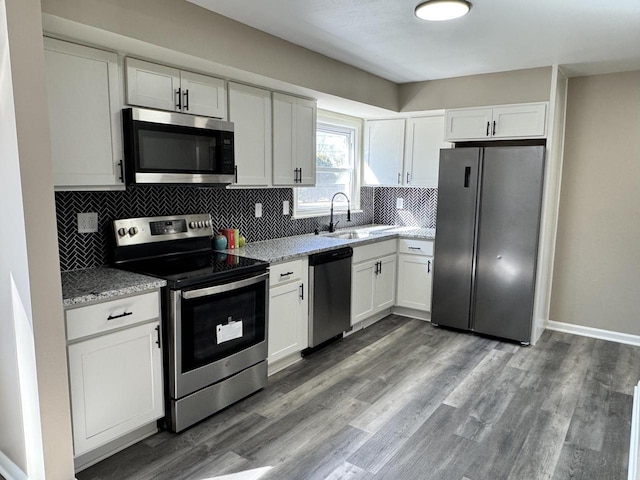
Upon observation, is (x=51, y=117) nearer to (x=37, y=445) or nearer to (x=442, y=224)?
(x=37, y=445)

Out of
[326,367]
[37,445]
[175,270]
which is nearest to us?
[37,445]

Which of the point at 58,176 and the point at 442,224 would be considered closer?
the point at 58,176

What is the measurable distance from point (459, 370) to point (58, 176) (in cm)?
293

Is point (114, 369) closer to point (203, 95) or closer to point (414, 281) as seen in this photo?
point (203, 95)

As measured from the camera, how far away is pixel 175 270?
8.35 feet

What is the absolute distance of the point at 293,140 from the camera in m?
3.54

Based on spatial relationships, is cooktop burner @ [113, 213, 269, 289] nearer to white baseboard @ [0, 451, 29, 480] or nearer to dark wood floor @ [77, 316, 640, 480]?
dark wood floor @ [77, 316, 640, 480]

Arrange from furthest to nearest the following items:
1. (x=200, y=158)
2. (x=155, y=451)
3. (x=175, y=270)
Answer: (x=200, y=158) → (x=175, y=270) → (x=155, y=451)

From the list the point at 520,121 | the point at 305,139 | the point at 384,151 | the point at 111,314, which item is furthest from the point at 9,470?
the point at 520,121

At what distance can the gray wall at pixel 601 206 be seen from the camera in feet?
12.7

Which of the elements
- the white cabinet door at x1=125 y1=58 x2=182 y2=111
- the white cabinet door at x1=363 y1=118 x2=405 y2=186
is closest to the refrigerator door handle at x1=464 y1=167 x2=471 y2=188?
the white cabinet door at x1=363 y1=118 x2=405 y2=186

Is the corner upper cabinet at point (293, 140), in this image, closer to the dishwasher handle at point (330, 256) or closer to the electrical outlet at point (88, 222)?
the dishwasher handle at point (330, 256)

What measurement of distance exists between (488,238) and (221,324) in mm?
2515

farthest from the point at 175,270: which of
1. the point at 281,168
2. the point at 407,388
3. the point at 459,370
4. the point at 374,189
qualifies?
the point at 374,189
